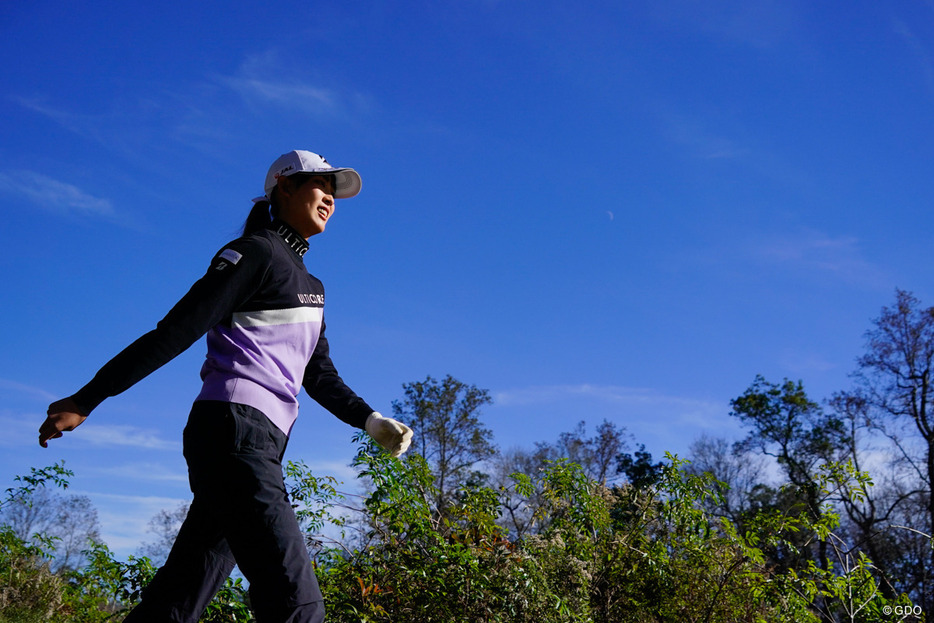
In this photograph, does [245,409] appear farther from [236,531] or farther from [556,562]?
[556,562]

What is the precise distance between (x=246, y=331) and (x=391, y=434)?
62cm

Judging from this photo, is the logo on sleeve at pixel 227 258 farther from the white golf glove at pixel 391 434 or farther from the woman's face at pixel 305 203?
the white golf glove at pixel 391 434

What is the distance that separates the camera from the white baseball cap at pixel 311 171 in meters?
2.66

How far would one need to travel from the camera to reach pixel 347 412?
9.03 ft

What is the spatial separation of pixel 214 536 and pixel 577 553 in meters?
2.88

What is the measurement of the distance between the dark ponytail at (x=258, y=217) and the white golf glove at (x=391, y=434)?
77 cm

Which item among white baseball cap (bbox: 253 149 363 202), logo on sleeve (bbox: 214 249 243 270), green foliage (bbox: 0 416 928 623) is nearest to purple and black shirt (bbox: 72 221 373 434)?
logo on sleeve (bbox: 214 249 243 270)

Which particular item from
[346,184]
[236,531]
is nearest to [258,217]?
[346,184]

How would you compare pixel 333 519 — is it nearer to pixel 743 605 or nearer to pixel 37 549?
pixel 743 605

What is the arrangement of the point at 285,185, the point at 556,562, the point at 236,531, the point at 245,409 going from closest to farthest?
the point at 236,531 < the point at 245,409 < the point at 285,185 < the point at 556,562

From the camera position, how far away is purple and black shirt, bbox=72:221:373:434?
205 cm

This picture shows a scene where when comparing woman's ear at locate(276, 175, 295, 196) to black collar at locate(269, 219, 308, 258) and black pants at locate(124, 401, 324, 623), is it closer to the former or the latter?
black collar at locate(269, 219, 308, 258)

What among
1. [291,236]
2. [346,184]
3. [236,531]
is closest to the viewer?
[236,531]

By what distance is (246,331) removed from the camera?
2.26 m
